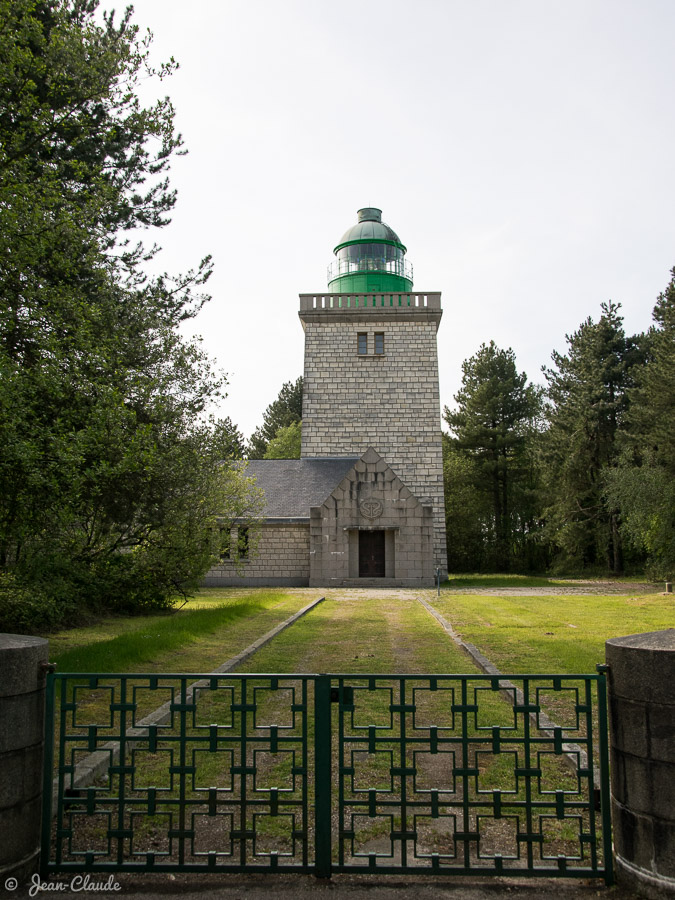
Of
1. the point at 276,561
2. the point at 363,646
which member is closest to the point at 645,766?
the point at 363,646

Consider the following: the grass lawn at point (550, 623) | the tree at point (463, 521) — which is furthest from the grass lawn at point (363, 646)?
the tree at point (463, 521)

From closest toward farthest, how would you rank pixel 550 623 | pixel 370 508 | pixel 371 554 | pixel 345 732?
pixel 345 732 < pixel 550 623 < pixel 370 508 < pixel 371 554

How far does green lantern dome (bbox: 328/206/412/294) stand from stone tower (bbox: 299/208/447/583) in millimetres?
1704

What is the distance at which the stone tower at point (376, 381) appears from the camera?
3216 cm

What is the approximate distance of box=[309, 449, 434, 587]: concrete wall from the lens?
27.9m

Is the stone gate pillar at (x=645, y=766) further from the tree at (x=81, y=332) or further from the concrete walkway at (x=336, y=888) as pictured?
the tree at (x=81, y=332)

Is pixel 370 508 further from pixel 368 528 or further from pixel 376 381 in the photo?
pixel 376 381

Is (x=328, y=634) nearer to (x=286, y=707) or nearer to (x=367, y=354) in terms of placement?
(x=286, y=707)

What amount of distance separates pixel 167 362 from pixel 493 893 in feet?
38.5

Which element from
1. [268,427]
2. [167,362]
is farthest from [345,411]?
[268,427]

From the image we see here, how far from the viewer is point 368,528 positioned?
27922 millimetres

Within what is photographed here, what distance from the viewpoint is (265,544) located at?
1167 inches

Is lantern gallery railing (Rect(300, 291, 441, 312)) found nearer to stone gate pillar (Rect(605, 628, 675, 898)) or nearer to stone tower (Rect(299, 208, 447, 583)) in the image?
stone tower (Rect(299, 208, 447, 583))

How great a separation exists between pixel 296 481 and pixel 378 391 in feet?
18.8
